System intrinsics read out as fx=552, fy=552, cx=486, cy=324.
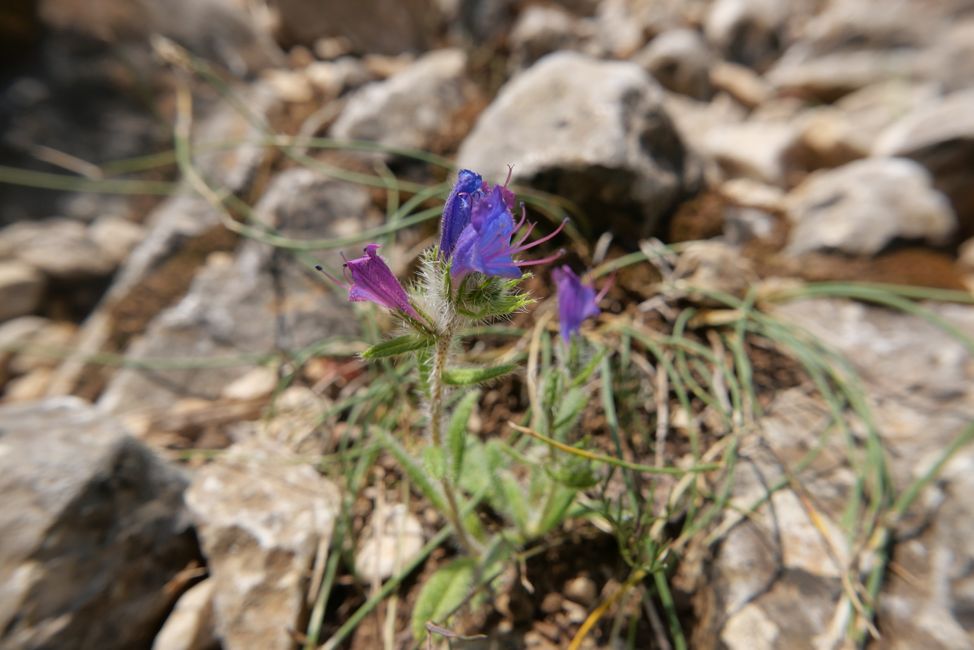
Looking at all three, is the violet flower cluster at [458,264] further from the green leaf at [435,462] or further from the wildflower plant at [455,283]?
the green leaf at [435,462]

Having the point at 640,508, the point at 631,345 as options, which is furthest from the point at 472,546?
the point at 631,345

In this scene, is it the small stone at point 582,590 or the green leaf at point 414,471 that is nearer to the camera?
the green leaf at point 414,471

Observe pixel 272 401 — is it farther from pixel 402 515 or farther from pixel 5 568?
pixel 5 568

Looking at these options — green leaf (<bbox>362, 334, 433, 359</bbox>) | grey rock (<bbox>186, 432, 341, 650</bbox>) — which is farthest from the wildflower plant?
grey rock (<bbox>186, 432, 341, 650</bbox>)

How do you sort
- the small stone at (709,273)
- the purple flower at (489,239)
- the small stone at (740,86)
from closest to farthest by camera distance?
the purple flower at (489,239)
the small stone at (709,273)
the small stone at (740,86)

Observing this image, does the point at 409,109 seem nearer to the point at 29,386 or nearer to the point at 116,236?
the point at 116,236

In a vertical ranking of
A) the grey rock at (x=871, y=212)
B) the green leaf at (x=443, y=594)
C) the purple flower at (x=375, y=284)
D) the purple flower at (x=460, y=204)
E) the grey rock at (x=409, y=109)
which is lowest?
the green leaf at (x=443, y=594)

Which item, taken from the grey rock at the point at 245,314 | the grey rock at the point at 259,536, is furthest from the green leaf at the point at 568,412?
the grey rock at the point at 245,314
